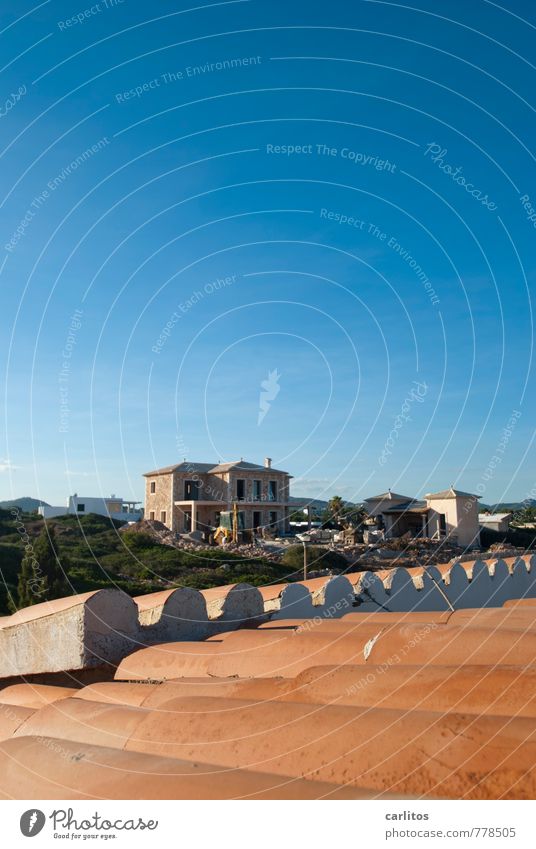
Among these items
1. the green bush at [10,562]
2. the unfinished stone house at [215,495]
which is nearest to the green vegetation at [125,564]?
the green bush at [10,562]

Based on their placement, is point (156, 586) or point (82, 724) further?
point (156, 586)

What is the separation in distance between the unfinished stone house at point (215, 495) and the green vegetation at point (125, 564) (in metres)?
7.53

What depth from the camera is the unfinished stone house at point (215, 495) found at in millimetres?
47031

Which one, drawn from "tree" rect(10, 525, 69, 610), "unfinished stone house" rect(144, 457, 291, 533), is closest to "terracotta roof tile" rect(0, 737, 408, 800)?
"tree" rect(10, 525, 69, 610)

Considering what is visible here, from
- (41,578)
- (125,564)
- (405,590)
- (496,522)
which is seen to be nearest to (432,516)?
(496,522)

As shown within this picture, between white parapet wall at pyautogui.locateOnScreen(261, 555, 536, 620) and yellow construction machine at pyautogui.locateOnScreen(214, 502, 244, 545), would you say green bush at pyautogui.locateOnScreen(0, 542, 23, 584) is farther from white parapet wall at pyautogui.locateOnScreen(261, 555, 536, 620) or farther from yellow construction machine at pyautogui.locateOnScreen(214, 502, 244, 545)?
white parapet wall at pyautogui.locateOnScreen(261, 555, 536, 620)

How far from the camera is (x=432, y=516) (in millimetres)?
49281

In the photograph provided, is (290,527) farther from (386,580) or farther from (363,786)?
(363,786)

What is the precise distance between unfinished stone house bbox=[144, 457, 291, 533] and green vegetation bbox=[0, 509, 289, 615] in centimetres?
753

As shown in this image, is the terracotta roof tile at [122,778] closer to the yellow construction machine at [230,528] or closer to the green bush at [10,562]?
the green bush at [10,562]

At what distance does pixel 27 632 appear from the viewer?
5.25 metres
